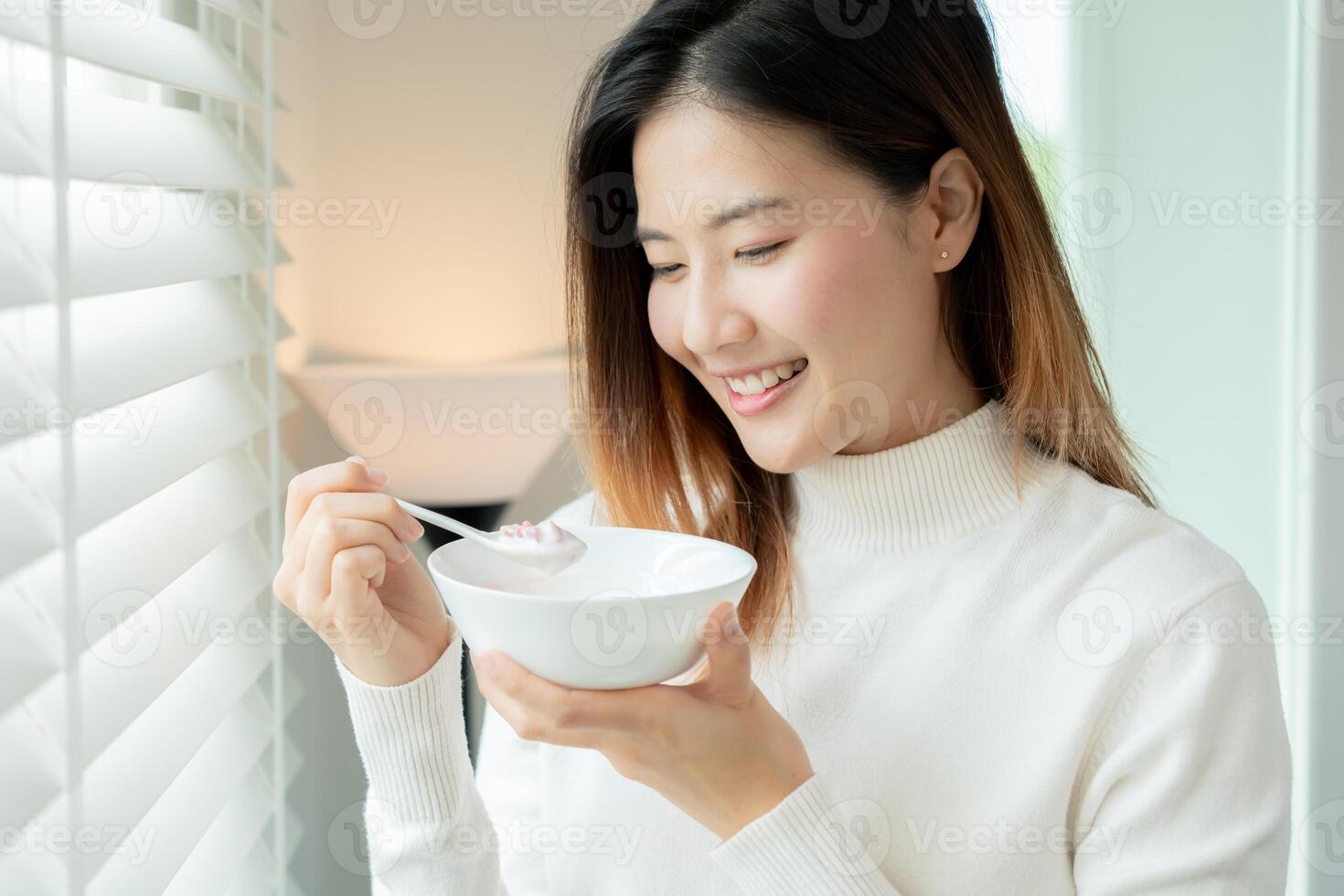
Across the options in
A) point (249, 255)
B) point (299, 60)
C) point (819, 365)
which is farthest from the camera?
point (299, 60)

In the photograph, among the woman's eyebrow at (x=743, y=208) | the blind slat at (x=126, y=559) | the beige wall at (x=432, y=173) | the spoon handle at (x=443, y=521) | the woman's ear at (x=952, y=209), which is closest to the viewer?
the blind slat at (x=126, y=559)

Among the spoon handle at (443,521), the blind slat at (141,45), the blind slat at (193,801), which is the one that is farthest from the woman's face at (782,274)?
the blind slat at (193,801)

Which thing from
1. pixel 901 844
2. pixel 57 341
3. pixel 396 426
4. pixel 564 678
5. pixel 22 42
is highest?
pixel 22 42

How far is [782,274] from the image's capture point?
110 centimetres

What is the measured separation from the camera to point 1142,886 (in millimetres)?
1047

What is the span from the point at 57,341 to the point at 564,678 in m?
0.41

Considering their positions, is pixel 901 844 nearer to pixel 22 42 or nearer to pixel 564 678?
pixel 564 678

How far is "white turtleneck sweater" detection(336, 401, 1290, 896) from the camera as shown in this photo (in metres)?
1.06

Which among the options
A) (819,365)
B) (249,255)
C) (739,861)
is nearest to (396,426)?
(249,255)

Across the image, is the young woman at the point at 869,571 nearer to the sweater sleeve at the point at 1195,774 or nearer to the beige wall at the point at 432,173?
the sweater sleeve at the point at 1195,774

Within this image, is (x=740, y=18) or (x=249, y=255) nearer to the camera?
(x=740, y=18)

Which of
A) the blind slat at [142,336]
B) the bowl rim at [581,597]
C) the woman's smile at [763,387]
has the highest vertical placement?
the blind slat at [142,336]

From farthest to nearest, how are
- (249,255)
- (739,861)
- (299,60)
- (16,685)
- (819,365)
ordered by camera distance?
(299,60), (249,255), (819,365), (739,861), (16,685)

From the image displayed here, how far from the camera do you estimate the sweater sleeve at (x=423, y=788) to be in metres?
1.12
